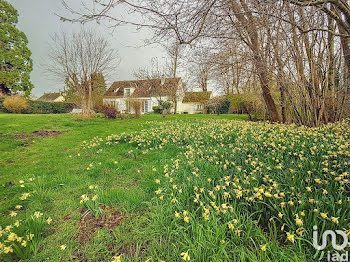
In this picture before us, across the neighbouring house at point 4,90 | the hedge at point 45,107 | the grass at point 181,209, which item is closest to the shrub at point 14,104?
the hedge at point 45,107

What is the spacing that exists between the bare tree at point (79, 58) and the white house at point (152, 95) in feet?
8.65

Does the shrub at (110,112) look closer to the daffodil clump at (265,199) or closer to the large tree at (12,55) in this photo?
the daffodil clump at (265,199)

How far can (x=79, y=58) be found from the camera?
1340cm

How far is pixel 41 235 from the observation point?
1.58 meters

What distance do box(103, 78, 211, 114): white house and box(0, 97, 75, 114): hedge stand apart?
588 cm

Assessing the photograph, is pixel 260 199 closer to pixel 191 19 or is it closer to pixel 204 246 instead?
pixel 204 246

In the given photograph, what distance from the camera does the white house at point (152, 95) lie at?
16328 millimetres

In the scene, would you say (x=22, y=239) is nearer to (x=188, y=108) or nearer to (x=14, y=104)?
(x=14, y=104)

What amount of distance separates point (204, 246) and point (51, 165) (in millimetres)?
3652

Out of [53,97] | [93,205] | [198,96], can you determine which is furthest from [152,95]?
[53,97]

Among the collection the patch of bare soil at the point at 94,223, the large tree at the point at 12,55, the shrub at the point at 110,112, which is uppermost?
the large tree at the point at 12,55

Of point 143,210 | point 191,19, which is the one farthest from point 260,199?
point 191,19

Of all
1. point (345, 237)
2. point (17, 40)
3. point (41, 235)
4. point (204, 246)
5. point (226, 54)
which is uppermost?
point (17, 40)

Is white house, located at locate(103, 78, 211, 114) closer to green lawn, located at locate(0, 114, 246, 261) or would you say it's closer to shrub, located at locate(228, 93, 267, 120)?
shrub, located at locate(228, 93, 267, 120)
